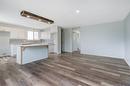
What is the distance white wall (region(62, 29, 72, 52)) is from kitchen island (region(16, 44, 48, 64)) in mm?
3147

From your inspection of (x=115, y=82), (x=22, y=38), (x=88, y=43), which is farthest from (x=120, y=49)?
(x=22, y=38)

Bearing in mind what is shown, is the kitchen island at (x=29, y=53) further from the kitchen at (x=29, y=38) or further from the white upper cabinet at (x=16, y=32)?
the white upper cabinet at (x=16, y=32)

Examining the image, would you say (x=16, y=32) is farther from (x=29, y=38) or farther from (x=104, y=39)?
(x=104, y=39)

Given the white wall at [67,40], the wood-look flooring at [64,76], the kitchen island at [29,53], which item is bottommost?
the wood-look flooring at [64,76]

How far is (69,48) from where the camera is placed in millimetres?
7164

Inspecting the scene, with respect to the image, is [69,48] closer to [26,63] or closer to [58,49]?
[58,49]

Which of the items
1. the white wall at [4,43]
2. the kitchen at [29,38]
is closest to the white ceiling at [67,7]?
the kitchen at [29,38]

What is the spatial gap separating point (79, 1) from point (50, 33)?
15.4 feet

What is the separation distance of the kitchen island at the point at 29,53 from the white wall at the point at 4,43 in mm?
2386

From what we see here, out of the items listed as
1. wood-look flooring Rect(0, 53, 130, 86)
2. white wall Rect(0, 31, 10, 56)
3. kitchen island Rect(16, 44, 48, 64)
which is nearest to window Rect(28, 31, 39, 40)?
white wall Rect(0, 31, 10, 56)

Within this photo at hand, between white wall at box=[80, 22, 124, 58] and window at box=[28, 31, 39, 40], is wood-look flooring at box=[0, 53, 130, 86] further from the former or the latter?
window at box=[28, 31, 39, 40]

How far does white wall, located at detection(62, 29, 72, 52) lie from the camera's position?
23.2ft

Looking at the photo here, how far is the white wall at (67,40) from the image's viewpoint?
23.2 feet

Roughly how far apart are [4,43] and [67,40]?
506 cm
